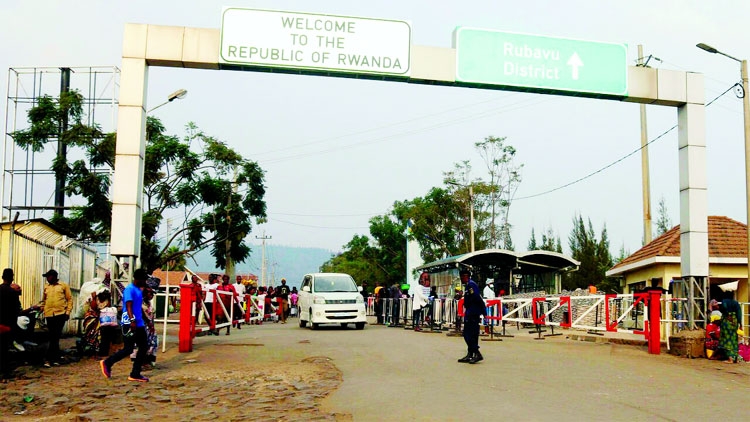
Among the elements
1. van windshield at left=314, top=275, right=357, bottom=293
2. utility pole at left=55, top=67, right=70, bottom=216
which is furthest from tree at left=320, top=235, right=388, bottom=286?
van windshield at left=314, top=275, right=357, bottom=293

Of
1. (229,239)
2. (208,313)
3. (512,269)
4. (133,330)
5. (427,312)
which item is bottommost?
(427,312)

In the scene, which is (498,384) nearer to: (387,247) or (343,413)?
(343,413)

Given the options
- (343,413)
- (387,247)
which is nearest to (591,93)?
(343,413)

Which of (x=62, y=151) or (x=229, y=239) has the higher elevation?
(x=62, y=151)

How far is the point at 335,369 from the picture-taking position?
1350 cm

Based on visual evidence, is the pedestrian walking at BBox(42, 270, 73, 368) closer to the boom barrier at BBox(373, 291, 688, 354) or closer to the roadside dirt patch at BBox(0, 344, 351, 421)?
the roadside dirt patch at BBox(0, 344, 351, 421)

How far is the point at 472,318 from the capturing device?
14.6m

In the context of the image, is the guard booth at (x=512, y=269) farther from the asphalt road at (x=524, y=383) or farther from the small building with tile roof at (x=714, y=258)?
the asphalt road at (x=524, y=383)

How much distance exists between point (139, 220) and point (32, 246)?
2.58 meters

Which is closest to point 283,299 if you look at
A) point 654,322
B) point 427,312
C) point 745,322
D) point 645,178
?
point 427,312

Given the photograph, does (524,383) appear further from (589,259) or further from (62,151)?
(589,259)

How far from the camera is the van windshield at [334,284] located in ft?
85.3

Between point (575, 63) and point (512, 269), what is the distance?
63.4 feet

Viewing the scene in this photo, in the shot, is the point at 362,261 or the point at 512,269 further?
the point at 362,261
